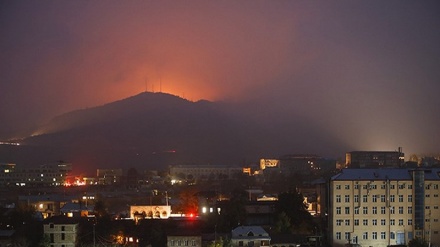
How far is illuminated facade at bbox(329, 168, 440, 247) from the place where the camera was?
61.9 ft

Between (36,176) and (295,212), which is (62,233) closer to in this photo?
(295,212)

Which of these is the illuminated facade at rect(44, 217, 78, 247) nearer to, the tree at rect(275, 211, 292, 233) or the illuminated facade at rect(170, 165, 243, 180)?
the tree at rect(275, 211, 292, 233)

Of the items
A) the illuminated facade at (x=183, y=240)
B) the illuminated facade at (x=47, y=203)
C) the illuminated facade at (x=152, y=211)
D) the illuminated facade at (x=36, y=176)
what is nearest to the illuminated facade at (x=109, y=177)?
the illuminated facade at (x=36, y=176)

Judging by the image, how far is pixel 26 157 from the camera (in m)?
77.4

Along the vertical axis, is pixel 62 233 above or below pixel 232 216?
below

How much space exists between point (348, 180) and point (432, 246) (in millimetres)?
3032

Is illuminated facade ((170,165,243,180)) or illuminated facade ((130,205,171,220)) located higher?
illuminated facade ((130,205,171,220))

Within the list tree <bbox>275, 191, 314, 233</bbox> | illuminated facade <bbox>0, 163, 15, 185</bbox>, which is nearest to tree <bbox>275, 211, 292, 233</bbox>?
tree <bbox>275, 191, 314, 233</bbox>

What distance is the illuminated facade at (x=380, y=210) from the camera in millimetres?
18859

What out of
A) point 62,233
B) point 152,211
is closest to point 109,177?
point 152,211

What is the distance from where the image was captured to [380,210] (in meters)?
18.9

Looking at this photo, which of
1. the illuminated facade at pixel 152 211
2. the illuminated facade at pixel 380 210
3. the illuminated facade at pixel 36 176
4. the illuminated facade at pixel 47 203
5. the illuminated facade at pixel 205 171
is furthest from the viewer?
the illuminated facade at pixel 205 171

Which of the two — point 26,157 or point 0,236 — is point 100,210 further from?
point 26,157

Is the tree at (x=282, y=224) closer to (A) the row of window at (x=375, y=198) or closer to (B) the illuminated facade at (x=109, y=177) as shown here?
(A) the row of window at (x=375, y=198)
